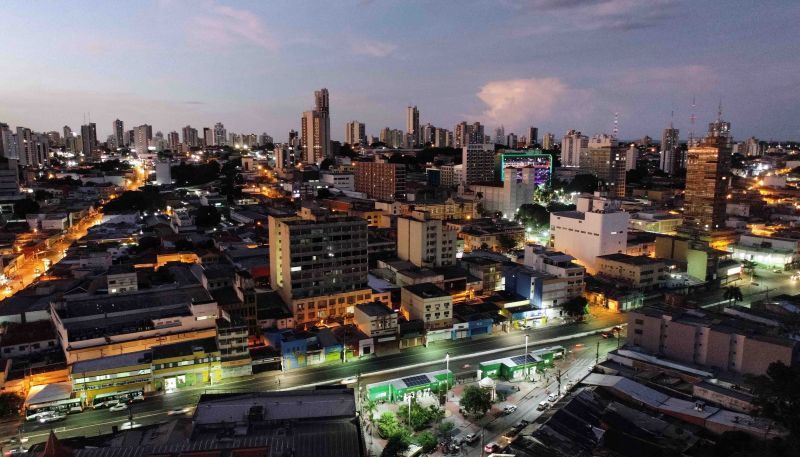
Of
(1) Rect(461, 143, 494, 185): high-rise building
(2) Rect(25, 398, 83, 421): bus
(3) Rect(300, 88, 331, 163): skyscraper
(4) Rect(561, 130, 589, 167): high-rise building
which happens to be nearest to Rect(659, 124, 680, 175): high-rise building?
(4) Rect(561, 130, 589, 167): high-rise building

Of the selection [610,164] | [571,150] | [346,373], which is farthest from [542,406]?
[571,150]

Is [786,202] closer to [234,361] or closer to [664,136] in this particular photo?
[664,136]

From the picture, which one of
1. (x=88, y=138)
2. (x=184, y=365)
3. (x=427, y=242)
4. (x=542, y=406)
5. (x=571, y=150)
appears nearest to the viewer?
(x=542, y=406)

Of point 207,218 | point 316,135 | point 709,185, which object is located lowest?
point 207,218

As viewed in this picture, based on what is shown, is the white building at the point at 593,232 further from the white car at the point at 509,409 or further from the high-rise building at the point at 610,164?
the high-rise building at the point at 610,164

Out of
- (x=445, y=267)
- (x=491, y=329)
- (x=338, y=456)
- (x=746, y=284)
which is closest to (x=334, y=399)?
(x=338, y=456)

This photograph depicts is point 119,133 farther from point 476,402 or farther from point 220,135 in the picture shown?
point 476,402

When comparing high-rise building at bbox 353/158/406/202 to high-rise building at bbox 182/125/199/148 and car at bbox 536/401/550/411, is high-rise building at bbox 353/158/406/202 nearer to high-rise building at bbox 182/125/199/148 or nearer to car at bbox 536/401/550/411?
car at bbox 536/401/550/411
